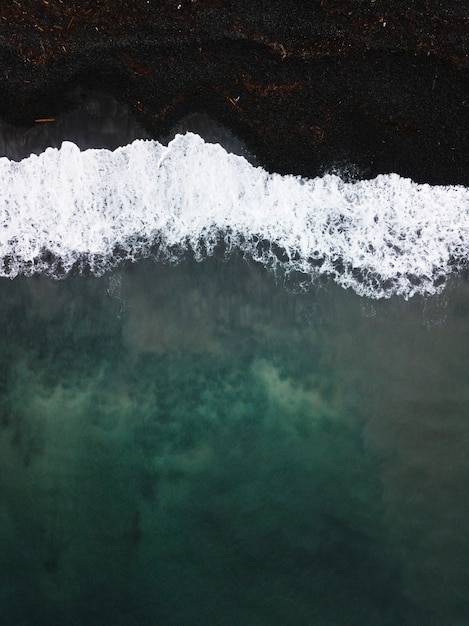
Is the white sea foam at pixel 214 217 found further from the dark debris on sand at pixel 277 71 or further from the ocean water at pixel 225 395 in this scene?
the dark debris on sand at pixel 277 71

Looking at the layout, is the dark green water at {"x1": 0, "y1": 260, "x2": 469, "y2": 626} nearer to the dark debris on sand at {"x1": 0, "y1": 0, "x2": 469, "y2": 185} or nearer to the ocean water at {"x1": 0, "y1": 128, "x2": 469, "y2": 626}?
the ocean water at {"x1": 0, "y1": 128, "x2": 469, "y2": 626}

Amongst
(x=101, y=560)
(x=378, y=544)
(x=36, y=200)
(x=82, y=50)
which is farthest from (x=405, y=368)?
(x=82, y=50)

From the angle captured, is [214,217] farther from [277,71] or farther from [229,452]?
[229,452]

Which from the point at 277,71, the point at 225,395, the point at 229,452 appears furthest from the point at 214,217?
the point at 229,452

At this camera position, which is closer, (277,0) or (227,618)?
(277,0)

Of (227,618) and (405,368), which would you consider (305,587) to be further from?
(405,368)
